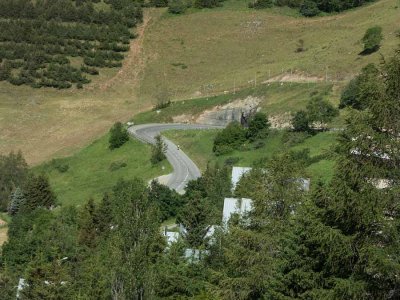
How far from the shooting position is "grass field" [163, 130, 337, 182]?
6099 centimetres

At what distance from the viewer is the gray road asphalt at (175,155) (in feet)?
237

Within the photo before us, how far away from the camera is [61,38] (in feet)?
395

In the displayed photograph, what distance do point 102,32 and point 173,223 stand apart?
70.6 m

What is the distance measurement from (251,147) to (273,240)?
160 ft

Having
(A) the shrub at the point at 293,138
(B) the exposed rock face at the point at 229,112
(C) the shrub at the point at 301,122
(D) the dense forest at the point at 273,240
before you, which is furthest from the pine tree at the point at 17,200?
(C) the shrub at the point at 301,122

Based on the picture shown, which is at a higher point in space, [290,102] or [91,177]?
[290,102]

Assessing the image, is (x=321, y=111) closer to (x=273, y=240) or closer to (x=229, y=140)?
(x=229, y=140)

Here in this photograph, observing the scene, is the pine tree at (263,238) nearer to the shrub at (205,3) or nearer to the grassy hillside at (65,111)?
the grassy hillside at (65,111)

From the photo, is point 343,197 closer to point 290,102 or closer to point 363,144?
point 363,144

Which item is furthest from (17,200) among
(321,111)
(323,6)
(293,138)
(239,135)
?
(323,6)

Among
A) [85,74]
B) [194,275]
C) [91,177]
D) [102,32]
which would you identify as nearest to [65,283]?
[194,275]

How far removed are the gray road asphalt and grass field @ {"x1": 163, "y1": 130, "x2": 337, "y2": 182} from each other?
1.15 meters

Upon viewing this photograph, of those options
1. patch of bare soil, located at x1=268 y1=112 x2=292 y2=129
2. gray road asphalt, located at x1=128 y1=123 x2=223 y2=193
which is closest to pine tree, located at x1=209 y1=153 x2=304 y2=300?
gray road asphalt, located at x1=128 y1=123 x2=223 y2=193

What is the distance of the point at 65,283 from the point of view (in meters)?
38.4
